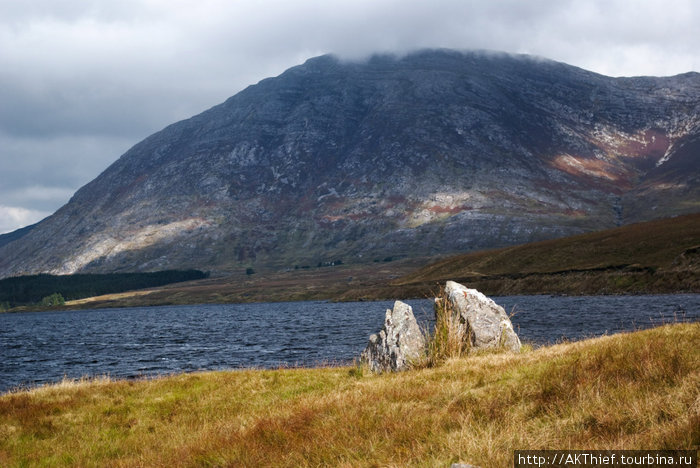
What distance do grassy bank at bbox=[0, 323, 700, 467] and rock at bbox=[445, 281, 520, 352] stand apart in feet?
13.8

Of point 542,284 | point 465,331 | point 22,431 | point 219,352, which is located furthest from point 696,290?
point 22,431

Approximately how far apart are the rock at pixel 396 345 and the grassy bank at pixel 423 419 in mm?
3305

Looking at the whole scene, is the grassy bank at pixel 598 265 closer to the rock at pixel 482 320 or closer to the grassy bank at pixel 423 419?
the rock at pixel 482 320

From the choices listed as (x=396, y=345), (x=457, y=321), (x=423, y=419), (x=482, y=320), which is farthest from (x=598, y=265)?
(x=423, y=419)

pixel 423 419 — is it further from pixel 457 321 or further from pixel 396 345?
pixel 457 321

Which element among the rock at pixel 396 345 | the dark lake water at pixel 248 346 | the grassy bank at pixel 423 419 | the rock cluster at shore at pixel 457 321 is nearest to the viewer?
the grassy bank at pixel 423 419

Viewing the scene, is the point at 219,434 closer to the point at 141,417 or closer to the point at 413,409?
the point at 413,409

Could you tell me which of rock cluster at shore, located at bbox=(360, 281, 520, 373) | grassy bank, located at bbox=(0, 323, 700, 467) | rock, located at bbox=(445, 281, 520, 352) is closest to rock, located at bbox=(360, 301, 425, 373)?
rock cluster at shore, located at bbox=(360, 281, 520, 373)

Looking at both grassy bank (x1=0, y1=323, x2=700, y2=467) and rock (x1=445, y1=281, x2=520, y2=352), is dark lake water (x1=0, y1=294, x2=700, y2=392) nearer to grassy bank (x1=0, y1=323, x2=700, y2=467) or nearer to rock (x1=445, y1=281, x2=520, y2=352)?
rock (x1=445, y1=281, x2=520, y2=352)

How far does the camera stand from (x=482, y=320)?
2450cm

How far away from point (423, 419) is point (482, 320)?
14202 mm

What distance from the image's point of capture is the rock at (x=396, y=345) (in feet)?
74.4

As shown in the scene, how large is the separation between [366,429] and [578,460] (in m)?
4.66

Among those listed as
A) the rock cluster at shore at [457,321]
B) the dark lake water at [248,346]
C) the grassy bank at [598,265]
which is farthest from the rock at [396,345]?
the grassy bank at [598,265]
